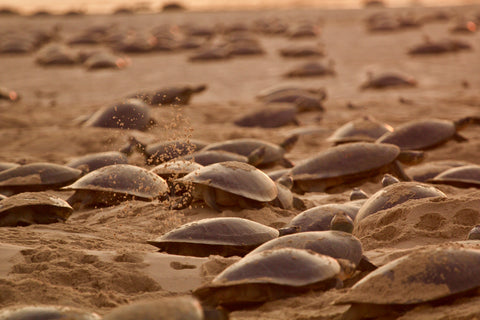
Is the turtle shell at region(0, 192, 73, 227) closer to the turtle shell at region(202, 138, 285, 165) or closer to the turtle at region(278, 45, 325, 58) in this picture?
the turtle shell at region(202, 138, 285, 165)

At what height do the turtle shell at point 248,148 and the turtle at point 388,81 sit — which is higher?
the turtle shell at point 248,148

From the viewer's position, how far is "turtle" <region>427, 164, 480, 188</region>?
466 centimetres

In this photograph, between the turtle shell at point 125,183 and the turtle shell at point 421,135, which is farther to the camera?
the turtle shell at point 421,135

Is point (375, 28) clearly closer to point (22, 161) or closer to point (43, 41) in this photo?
point (43, 41)

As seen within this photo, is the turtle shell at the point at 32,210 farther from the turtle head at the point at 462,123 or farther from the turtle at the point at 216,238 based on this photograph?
the turtle head at the point at 462,123

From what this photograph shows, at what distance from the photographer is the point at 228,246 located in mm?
3084

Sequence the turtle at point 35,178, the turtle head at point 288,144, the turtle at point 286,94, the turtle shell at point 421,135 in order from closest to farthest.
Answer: the turtle at point 35,178
the turtle shell at point 421,135
the turtle head at point 288,144
the turtle at point 286,94

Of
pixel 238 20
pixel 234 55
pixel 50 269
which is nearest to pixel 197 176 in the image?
pixel 50 269

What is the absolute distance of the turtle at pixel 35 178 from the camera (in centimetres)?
455

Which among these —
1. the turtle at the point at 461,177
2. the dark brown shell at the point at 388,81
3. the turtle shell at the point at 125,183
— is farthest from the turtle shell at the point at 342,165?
the dark brown shell at the point at 388,81

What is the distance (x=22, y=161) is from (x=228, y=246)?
300cm

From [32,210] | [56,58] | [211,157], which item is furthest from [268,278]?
[56,58]

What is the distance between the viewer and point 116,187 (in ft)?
13.4

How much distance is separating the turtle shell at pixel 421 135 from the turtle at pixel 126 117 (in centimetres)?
257
